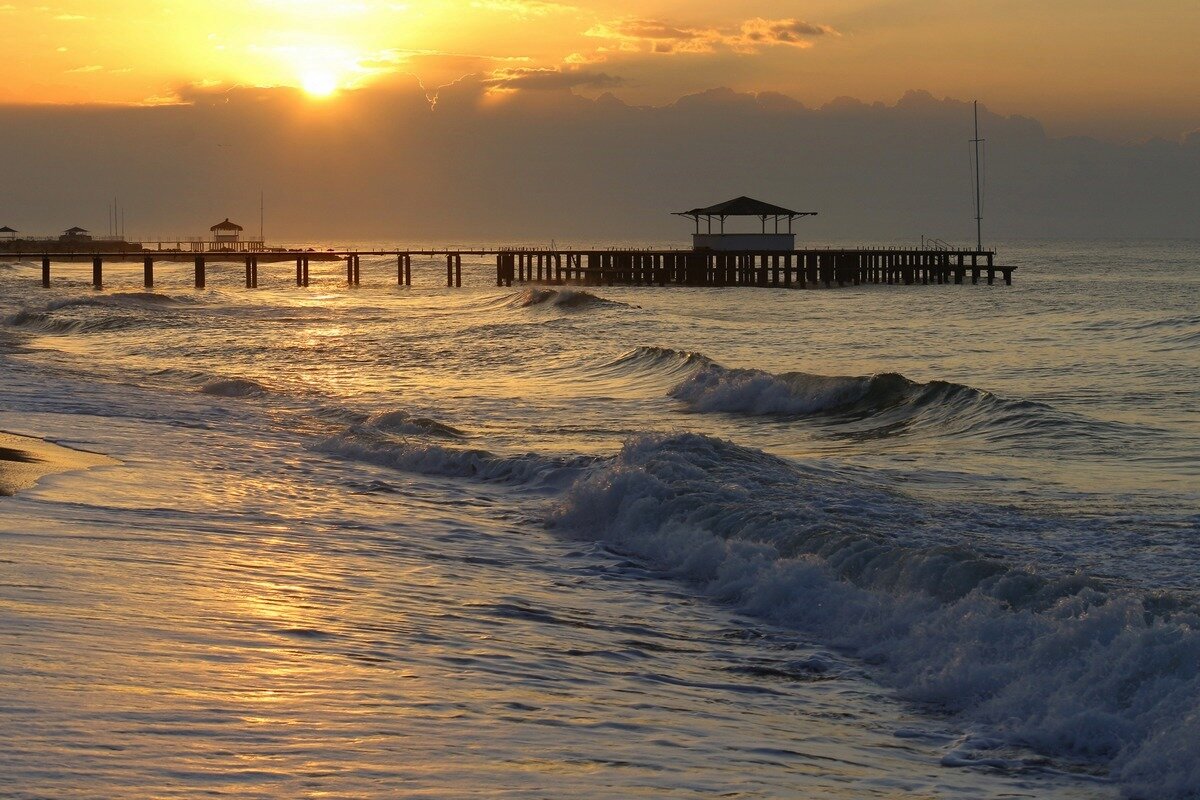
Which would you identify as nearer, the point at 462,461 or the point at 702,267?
the point at 462,461

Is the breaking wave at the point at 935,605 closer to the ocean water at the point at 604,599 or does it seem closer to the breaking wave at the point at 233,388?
the ocean water at the point at 604,599

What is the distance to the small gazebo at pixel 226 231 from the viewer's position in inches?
4744

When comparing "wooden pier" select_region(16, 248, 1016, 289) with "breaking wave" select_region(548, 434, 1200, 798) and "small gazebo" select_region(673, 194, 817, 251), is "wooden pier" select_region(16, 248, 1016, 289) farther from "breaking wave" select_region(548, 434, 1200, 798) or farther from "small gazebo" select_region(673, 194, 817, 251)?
"breaking wave" select_region(548, 434, 1200, 798)

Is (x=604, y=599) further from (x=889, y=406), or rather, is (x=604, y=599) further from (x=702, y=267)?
(x=702, y=267)

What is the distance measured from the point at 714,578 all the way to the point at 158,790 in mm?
5356

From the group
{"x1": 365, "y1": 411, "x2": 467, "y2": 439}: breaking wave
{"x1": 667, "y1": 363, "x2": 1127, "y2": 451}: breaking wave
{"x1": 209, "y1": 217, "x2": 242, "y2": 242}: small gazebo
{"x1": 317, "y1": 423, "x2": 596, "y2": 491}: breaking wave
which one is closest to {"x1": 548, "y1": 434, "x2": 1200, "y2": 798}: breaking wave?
{"x1": 317, "y1": 423, "x2": 596, "y2": 491}: breaking wave

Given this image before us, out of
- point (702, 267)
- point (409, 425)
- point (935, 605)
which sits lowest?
point (935, 605)

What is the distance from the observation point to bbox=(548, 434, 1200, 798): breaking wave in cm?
591

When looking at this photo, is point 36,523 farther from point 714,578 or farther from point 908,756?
point 908,756

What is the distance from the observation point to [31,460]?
12492 millimetres

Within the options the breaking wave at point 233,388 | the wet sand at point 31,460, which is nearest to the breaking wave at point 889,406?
the breaking wave at point 233,388

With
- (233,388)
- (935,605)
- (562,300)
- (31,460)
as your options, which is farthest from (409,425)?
(562,300)

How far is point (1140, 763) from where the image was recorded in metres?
5.44

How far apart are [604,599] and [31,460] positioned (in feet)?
22.0
